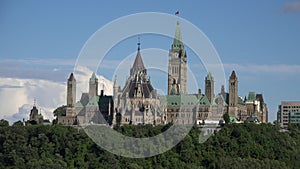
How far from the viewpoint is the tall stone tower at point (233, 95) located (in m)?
140

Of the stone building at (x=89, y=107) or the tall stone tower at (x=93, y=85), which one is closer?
the stone building at (x=89, y=107)

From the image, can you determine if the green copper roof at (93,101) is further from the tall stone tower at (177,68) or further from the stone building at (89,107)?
the tall stone tower at (177,68)

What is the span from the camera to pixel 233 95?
142m

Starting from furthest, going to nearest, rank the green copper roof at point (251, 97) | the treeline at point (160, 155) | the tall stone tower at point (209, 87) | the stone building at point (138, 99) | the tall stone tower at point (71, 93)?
the green copper roof at point (251, 97) < the tall stone tower at point (71, 93) < the tall stone tower at point (209, 87) < the stone building at point (138, 99) < the treeline at point (160, 155)

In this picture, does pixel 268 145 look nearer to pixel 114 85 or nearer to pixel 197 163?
pixel 197 163

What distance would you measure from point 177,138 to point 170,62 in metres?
35.1

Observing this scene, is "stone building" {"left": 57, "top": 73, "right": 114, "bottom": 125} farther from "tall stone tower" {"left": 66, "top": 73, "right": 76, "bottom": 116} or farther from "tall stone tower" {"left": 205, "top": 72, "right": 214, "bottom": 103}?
"tall stone tower" {"left": 205, "top": 72, "right": 214, "bottom": 103}

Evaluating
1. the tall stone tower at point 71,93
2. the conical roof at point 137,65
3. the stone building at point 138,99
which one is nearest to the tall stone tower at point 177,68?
the stone building at point 138,99

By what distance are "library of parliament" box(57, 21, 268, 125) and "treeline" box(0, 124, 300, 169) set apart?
1382cm

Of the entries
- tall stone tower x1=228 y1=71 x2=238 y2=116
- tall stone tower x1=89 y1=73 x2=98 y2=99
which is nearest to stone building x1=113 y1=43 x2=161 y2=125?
tall stone tower x1=89 y1=73 x2=98 y2=99

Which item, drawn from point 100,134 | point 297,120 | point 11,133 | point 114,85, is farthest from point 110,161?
point 297,120

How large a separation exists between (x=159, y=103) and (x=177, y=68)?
9.88 metres

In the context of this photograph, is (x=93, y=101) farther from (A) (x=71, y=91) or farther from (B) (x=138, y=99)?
(B) (x=138, y=99)

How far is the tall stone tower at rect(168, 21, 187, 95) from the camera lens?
143375 millimetres
